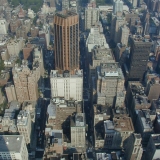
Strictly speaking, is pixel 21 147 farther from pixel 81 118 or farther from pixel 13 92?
pixel 13 92

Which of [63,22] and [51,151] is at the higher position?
[63,22]

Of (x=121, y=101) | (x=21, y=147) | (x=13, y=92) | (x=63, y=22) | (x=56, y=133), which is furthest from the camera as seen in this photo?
(x=13, y=92)

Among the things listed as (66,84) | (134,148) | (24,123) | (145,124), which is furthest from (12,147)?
(145,124)

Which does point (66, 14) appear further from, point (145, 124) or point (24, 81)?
point (145, 124)

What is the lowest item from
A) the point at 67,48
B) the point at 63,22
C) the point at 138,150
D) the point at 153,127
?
the point at 153,127

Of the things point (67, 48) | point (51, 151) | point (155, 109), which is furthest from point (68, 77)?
point (155, 109)

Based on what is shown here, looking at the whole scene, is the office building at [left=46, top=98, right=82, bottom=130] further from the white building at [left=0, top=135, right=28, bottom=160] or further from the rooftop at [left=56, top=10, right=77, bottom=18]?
the rooftop at [left=56, top=10, right=77, bottom=18]

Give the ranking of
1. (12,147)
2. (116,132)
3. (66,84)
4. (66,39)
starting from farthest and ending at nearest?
(66,84), (66,39), (116,132), (12,147)
